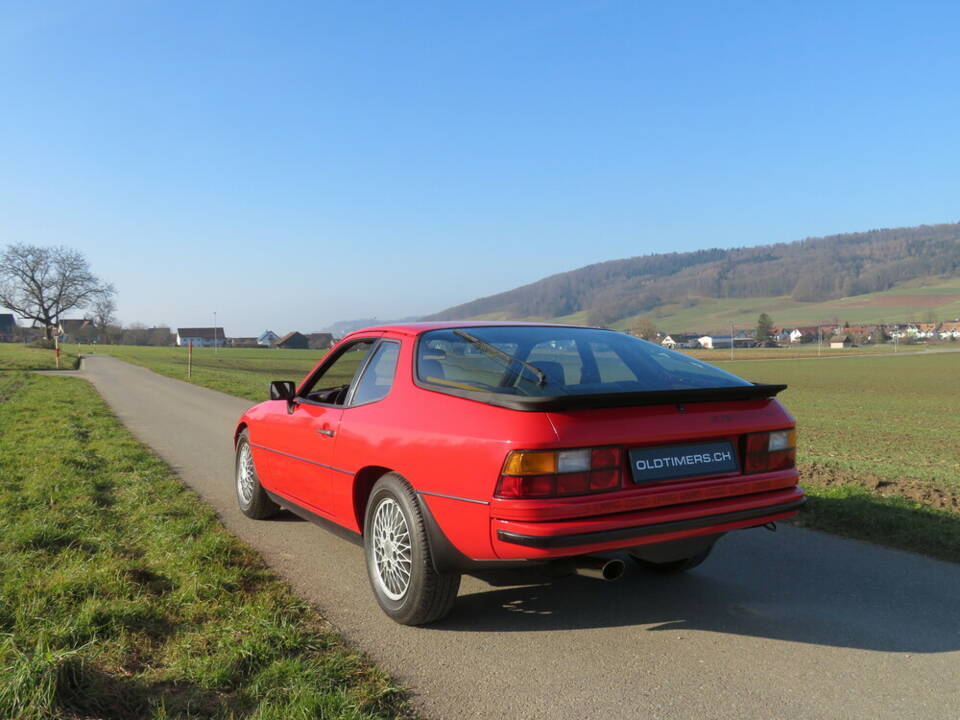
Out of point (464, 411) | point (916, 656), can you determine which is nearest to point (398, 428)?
point (464, 411)

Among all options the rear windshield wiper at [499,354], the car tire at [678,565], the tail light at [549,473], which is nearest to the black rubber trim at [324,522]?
the rear windshield wiper at [499,354]

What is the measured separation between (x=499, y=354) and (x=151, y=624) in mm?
2144

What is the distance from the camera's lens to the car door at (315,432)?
437 cm

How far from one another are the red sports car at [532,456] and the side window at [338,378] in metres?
0.20

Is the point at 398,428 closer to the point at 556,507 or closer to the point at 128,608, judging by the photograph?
the point at 556,507

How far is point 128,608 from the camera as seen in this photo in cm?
358

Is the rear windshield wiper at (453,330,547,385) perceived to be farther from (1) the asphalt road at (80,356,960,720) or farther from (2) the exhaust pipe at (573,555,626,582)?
(1) the asphalt road at (80,356,960,720)

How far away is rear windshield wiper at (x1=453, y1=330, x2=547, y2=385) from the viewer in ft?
11.7

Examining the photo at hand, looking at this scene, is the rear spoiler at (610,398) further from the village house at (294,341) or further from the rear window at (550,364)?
the village house at (294,341)

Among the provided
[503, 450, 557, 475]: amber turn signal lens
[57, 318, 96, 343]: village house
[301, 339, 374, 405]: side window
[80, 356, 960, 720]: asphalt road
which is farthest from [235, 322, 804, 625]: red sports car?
[57, 318, 96, 343]: village house

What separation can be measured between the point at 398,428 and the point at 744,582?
7.33ft

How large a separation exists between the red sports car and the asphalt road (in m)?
0.33

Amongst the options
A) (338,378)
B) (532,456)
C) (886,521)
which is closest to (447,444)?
(532,456)

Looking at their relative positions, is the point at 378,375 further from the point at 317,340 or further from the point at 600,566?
the point at 317,340
